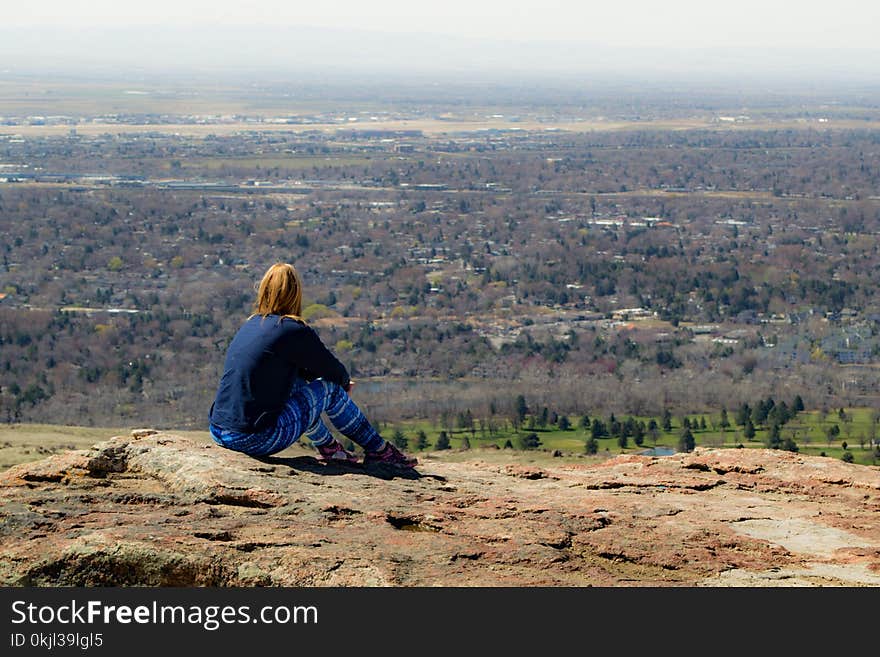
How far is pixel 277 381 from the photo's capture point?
32.6 ft

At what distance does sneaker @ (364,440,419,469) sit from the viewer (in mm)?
10828

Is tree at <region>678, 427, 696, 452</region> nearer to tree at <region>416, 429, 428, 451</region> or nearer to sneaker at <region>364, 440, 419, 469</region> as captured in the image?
tree at <region>416, 429, 428, 451</region>

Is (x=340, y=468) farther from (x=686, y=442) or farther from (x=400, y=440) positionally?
(x=400, y=440)

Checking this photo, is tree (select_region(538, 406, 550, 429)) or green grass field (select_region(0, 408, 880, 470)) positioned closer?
green grass field (select_region(0, 408, 880, 470))

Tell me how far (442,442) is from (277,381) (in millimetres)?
36205

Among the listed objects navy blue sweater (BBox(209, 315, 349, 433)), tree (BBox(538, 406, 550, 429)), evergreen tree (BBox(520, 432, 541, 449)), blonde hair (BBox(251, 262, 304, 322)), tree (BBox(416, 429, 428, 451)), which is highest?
blonde hair (BBox(251, 262, 304, 322))

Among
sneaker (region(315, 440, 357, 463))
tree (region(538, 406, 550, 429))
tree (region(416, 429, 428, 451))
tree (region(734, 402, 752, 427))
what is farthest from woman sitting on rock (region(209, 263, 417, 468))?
tree (region(734, 402, 752, 427))

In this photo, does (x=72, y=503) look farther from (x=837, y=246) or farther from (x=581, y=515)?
(x=837, y=246)

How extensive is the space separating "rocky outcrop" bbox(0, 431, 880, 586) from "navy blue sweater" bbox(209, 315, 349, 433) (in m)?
0.40

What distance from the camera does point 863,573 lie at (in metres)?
8.71

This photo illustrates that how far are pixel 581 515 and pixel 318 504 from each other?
1.97 meters

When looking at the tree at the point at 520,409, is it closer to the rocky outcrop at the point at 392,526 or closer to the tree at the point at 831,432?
the tree at the point at 831,432

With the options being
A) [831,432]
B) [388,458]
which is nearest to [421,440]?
[831,432]

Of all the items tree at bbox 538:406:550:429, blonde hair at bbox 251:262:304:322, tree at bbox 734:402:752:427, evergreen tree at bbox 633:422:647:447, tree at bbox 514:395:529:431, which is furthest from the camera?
tree at bbox 514:395:529:431
